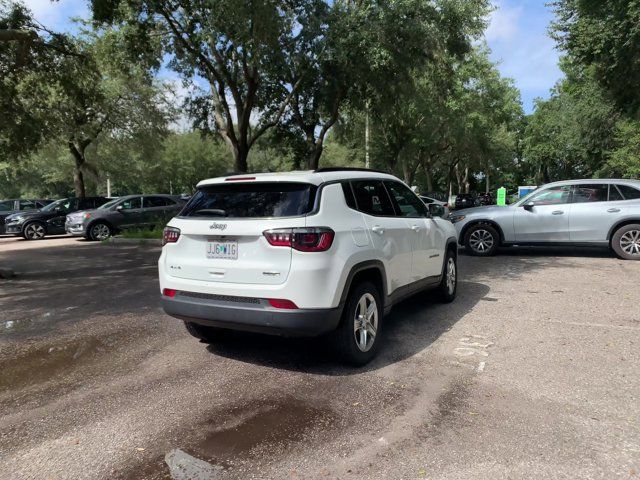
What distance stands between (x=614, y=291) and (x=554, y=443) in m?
5.13

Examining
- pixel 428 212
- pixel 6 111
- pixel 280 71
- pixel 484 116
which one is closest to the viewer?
pixel 428 212

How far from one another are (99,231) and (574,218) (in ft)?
49.2

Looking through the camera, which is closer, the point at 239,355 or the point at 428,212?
the point at 239,355

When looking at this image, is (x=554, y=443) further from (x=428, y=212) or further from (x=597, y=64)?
(x=597, y=64)

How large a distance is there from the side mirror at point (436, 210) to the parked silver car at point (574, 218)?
192 inches

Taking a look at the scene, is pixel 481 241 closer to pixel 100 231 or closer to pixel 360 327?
pixel 360 327

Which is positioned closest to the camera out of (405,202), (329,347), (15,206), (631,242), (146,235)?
(329,347)

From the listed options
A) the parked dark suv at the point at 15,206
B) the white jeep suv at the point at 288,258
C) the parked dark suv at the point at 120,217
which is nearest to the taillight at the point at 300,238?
the white jeep suv at the point at 288,258

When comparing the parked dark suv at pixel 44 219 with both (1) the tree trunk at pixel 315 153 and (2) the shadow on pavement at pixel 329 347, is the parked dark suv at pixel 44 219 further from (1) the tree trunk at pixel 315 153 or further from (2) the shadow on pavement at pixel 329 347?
(2) the shadow on pavement at pixel 329 347

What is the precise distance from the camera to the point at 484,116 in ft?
109

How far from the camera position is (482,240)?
11086mm

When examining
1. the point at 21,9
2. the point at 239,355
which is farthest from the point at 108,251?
the point at 239,355

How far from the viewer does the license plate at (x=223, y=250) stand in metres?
4.13

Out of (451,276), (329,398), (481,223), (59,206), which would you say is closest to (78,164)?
(59,206)
